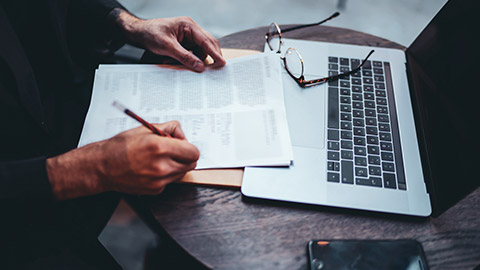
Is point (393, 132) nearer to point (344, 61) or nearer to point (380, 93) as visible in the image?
point (380, 93)

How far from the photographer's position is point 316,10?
2.05 metres

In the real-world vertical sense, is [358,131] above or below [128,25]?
below

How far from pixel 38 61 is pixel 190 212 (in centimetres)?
64

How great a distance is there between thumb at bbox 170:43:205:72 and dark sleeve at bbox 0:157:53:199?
1.33 ft

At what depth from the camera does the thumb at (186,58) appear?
819 mm

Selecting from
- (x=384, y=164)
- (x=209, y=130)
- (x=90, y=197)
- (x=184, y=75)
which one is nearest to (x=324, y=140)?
(x=384, y=164)

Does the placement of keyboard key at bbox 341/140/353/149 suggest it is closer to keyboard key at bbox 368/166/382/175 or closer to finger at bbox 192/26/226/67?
keyboard key at bbox 368/166/382/175

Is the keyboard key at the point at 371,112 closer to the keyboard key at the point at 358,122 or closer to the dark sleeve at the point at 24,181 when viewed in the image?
the keyboard key at the point at 358,122

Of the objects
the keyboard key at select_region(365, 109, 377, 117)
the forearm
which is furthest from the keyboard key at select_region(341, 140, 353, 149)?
the forearm

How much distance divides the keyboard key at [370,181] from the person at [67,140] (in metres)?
0.34

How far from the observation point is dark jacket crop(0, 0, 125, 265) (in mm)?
629

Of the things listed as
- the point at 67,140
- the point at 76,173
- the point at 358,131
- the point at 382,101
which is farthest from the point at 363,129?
the point at 67,140

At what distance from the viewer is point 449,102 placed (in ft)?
2.21

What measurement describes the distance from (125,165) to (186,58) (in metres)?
0.35
